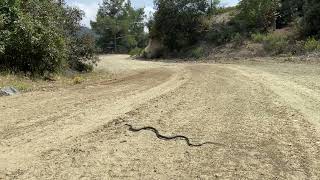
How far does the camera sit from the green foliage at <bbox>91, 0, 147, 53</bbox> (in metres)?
70.8

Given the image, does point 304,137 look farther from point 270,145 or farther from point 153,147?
point 153,147

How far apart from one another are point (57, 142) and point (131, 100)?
3143 mm

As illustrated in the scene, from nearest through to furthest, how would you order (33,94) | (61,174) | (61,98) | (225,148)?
(61,174) < (225,148) < (61,98) < (33,94)

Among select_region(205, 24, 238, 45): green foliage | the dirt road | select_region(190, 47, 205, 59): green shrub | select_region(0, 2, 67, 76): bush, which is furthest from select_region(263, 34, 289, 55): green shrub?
the dirt road

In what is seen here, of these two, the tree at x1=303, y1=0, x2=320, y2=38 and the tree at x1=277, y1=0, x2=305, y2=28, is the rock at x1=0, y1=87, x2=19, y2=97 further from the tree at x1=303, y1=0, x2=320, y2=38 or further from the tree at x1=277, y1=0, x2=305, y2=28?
the tree at x1=277, y1=0, x2=305, y2=28

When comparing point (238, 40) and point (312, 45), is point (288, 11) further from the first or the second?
point (312, 45)

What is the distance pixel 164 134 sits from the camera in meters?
6.15

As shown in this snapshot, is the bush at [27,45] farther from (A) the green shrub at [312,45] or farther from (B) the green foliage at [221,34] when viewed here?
(B) the green foliage at [221,34]

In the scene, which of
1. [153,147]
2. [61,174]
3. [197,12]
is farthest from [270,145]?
[197,12]

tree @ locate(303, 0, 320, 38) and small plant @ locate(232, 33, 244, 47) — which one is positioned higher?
tree @ locate(303, 0, 320, 38)

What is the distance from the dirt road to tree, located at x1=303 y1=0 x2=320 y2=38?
15.8 meters

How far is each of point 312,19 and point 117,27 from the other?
48537 mm

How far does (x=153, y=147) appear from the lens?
18.5 feet

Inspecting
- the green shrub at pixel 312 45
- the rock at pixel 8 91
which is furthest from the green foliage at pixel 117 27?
the rock at pixel 8 91
